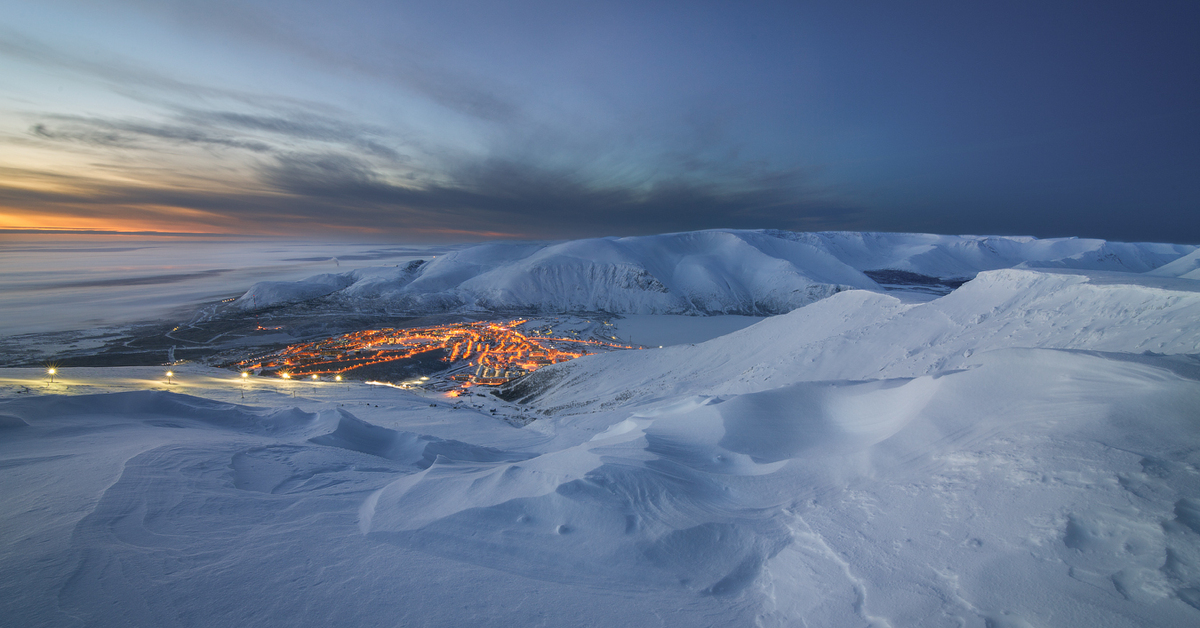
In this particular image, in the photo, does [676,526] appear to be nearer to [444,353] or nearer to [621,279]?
[444,353]

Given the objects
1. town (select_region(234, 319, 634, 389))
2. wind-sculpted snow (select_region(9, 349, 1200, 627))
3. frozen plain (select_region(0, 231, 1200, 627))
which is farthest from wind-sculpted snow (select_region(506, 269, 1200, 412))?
town (select_region(234, 319, 634, 389))

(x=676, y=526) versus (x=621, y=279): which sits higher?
(x=676, y=526)

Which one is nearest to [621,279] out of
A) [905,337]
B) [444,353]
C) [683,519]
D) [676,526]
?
[444,353]

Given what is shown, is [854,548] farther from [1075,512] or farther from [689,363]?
[689,363]

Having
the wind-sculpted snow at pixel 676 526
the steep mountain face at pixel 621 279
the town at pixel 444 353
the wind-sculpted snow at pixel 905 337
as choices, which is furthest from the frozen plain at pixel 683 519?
the steep mountain face at pixel 621 279

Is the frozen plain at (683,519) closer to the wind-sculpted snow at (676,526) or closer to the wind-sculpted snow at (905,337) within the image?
the wind-sculpted snow at (676,526)

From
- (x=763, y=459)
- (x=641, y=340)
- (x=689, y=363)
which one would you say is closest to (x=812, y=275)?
(x=641, y=340)

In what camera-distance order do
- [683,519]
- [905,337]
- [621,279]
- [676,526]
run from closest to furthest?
[676,526]
[683,519]
[905,337]
[621,279]

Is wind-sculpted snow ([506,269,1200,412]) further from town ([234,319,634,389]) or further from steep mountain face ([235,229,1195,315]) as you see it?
steep mountain face ([235,229,1195,315])
